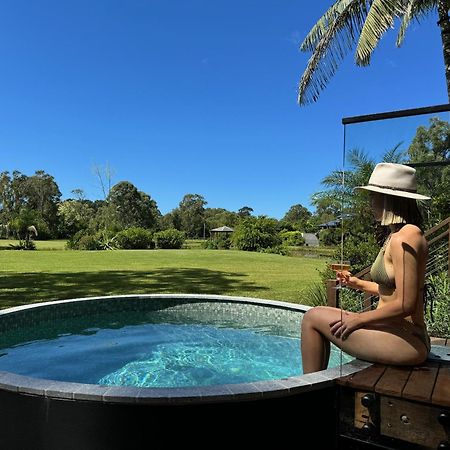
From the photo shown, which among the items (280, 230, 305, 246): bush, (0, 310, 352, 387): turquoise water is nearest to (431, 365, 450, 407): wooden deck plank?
(0, 310, 352, 387): turquoise water

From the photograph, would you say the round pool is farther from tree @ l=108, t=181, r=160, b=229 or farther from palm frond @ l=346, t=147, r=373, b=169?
tree @ l=108, t=181, r=160, b=229

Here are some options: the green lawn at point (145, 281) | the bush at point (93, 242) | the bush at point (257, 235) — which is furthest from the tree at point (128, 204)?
the green lawn at point (145, 281)

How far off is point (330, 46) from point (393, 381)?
9.90 m

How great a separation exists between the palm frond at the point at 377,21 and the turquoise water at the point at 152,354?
7.29 metres

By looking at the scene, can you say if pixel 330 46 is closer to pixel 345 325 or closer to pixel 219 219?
pixel 345 325

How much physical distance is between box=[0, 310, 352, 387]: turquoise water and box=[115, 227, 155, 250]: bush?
2657 centimetres

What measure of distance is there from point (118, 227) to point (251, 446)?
35011 mm

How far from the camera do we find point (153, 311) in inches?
300

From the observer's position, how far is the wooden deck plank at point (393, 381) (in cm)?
194

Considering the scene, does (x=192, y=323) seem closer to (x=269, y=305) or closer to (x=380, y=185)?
(x=269, y=305)

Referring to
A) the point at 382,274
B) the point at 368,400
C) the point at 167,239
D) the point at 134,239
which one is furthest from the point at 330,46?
the point at 167,239

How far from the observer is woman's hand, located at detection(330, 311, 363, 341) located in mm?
2396

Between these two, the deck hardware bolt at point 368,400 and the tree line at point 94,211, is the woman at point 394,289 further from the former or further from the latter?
the tree line at point 94,211

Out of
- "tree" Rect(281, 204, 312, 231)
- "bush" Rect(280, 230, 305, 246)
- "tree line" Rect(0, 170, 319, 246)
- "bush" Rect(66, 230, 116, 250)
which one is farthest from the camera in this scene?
"tree" Rect(281, 204, 312, 231)
